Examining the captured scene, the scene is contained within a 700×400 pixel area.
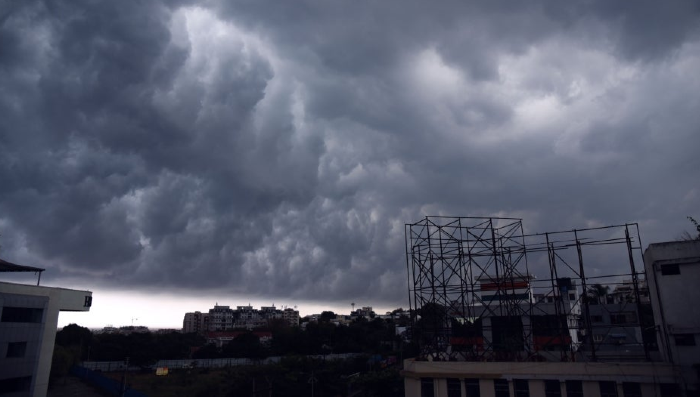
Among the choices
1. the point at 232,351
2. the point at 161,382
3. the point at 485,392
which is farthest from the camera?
the point at 232,351

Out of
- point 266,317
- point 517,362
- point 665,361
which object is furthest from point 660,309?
point 266,317

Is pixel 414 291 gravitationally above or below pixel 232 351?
above

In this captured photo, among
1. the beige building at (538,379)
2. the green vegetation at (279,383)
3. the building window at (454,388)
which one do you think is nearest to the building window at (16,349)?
the green vegetation at (279,383)

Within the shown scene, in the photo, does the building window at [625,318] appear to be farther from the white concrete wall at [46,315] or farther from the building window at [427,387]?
the white concrete wall at [46,315]

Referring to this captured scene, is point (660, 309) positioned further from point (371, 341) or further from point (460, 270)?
point (371, 341)

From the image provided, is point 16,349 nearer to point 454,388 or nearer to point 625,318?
point 454,388

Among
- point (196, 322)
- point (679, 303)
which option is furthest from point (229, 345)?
point (196, 322)

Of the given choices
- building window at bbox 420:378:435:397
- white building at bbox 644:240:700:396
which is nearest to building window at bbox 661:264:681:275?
white building at bbox 644:240:700:396
